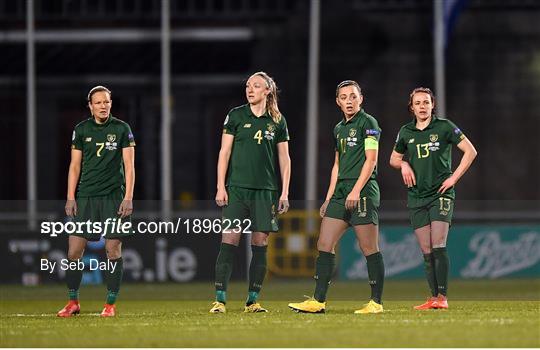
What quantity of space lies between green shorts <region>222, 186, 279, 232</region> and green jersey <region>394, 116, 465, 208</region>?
58.0 inches

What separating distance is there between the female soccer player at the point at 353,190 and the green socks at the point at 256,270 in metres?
0.54

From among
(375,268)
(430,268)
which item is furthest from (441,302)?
(375,268)

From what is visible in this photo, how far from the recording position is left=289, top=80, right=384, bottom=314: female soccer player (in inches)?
561

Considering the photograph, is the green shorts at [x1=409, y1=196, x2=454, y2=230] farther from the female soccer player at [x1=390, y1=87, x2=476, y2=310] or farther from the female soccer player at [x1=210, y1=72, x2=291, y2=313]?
the female soccer player at [x1=210, y1=72, x2=291, y2=313]

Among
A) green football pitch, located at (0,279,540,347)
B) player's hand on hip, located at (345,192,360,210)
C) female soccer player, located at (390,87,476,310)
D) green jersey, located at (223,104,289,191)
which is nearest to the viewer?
green football pitch, located at (0,279,540,347)

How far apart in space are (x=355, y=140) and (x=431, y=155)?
947mm

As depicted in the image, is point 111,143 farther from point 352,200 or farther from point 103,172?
point 352,200

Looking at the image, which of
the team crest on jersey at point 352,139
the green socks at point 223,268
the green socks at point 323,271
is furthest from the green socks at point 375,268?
the green socks at point 223,268

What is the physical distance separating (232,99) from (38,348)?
2003 cm

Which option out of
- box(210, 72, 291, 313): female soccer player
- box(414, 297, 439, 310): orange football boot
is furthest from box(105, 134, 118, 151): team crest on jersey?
box(414, 297, 439, 310): orange football boot

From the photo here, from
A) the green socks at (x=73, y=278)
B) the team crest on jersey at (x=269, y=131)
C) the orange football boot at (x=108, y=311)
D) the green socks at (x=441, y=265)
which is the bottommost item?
the orange football boot at (x=108, y=311)

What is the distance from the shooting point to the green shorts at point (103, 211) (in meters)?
14.4

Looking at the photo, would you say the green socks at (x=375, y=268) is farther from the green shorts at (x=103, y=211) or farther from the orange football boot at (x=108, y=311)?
the orange football boot at (x=108, y=311)

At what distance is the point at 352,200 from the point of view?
560 inches
